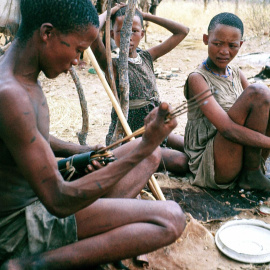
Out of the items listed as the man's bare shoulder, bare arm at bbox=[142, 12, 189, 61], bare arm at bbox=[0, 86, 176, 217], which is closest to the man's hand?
bare arm at bbox=[0, 86, 176, 217]

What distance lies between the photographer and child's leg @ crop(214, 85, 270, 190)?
247 cm

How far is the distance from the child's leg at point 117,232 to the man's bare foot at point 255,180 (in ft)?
4.11

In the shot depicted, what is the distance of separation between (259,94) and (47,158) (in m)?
1.68

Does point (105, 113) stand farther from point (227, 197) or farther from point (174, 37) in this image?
point (227, 197)

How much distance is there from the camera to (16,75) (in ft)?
4.74

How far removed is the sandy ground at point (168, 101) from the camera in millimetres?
2072

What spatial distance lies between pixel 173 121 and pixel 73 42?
0.55 metres

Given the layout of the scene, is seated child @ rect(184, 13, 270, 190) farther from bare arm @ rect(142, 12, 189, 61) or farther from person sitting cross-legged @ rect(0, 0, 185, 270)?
person sitting cross-legged @ rect(0, 0, 185, 270)

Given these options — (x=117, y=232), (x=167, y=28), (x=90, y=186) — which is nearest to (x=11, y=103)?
(x=90, y=186)

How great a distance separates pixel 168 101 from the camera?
5289 mm

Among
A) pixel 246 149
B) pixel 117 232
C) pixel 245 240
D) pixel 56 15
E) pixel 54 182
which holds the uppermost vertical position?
pixel 56 15

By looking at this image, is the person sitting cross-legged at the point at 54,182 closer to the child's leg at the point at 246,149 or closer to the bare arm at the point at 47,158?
the bare arm at the point at 47,158

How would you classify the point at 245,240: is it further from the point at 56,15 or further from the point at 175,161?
the point at 56,15

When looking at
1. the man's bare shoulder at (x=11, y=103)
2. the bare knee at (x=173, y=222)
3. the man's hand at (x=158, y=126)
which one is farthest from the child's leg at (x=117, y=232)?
the man's bare shoulder at (x=11, y=103)
